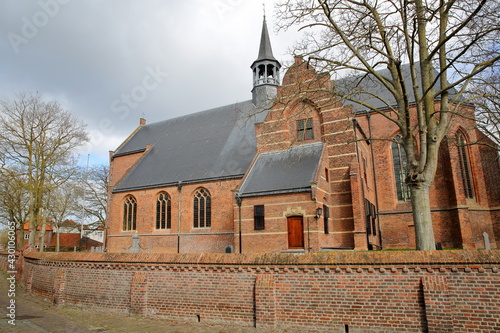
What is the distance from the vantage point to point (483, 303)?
6836mm

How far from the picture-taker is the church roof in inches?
993

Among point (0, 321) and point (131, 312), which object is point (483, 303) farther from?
point (0, 321)

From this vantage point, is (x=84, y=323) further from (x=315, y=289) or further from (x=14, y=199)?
(x=14, y=199)

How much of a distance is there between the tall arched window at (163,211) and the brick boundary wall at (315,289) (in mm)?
14943

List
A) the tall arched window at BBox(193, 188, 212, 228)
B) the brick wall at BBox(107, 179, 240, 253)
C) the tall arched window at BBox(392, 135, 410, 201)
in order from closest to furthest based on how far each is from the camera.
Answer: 1. the brick wall at BBox(107, 179, 240, 253)
2. the tall arched window at BBox(392, 135, 410, 201)
3. the tall arched window at BBox(193, 188, 212, 228)

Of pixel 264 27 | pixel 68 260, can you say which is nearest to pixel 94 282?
pixel 68 260

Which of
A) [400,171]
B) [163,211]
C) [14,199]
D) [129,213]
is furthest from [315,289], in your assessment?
[14,199]

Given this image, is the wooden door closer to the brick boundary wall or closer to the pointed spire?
the brick boundary wall

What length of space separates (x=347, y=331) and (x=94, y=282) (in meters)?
8.28

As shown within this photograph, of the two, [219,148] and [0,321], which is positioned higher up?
[219,148]

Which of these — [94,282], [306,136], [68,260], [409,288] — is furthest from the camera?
[306,136]

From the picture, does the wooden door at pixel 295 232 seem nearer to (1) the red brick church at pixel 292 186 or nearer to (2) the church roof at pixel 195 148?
(1) the red brick church at pixel 292 186

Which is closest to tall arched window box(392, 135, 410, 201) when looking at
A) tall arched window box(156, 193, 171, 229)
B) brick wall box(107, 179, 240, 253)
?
brick wall box(107, 179, 240, 253)

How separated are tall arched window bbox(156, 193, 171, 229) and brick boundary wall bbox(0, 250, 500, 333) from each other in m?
14.9
